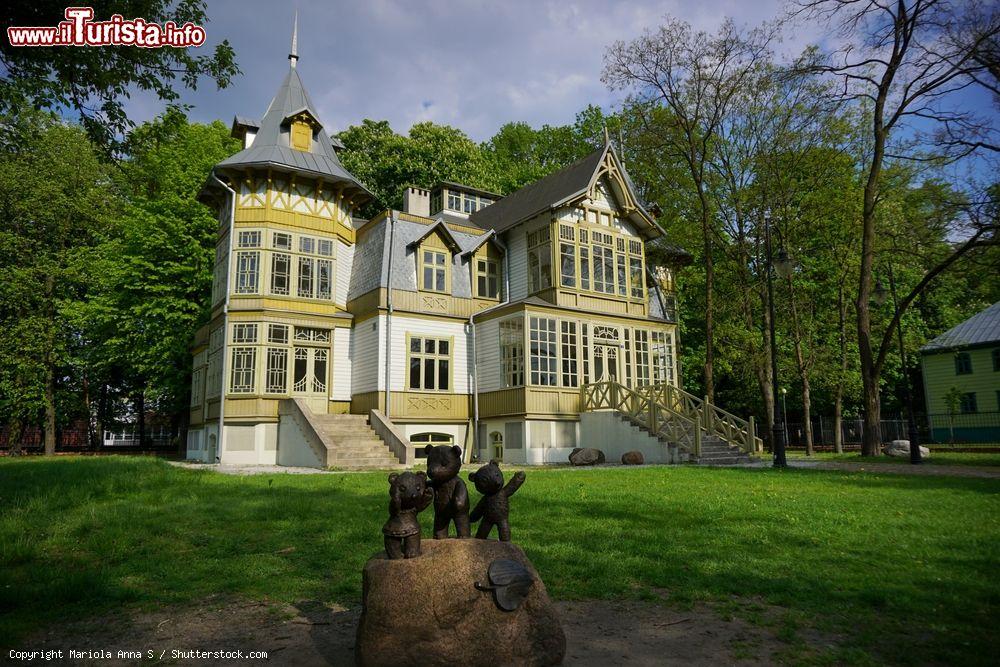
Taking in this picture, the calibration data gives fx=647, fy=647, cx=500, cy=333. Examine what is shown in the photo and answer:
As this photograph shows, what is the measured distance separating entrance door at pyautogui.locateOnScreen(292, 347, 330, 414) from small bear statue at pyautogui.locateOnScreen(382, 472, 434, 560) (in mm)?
20325

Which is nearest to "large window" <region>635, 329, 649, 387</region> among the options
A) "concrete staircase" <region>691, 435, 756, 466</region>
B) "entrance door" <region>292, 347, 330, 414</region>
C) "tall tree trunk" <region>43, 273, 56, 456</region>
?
"concrete staircase" <region>691, 435, 756, 466</region>

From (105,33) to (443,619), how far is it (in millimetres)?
10764

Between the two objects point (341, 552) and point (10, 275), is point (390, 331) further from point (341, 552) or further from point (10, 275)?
point (10, 275)


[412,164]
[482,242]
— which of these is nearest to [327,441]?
[482,242]

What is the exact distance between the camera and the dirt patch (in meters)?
4.40

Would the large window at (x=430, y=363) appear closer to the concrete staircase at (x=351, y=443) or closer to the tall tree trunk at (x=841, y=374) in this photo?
the concrete staircase at (x=351, y=443)

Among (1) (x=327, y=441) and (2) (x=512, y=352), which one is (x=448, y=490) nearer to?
(1) (x=327, y=441)

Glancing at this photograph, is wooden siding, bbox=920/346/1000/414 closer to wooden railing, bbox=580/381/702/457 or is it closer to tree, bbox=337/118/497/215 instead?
wooden railing, bbox=580/381/702/457

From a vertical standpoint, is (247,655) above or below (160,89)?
below

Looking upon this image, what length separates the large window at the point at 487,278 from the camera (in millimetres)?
26391

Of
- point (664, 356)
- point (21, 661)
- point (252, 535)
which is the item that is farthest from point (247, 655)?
point (664, 356)

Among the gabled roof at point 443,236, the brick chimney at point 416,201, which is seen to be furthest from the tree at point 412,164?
the gabled roof at point 443,236

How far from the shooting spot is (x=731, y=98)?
2631cm

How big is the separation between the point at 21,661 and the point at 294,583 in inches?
87.2
